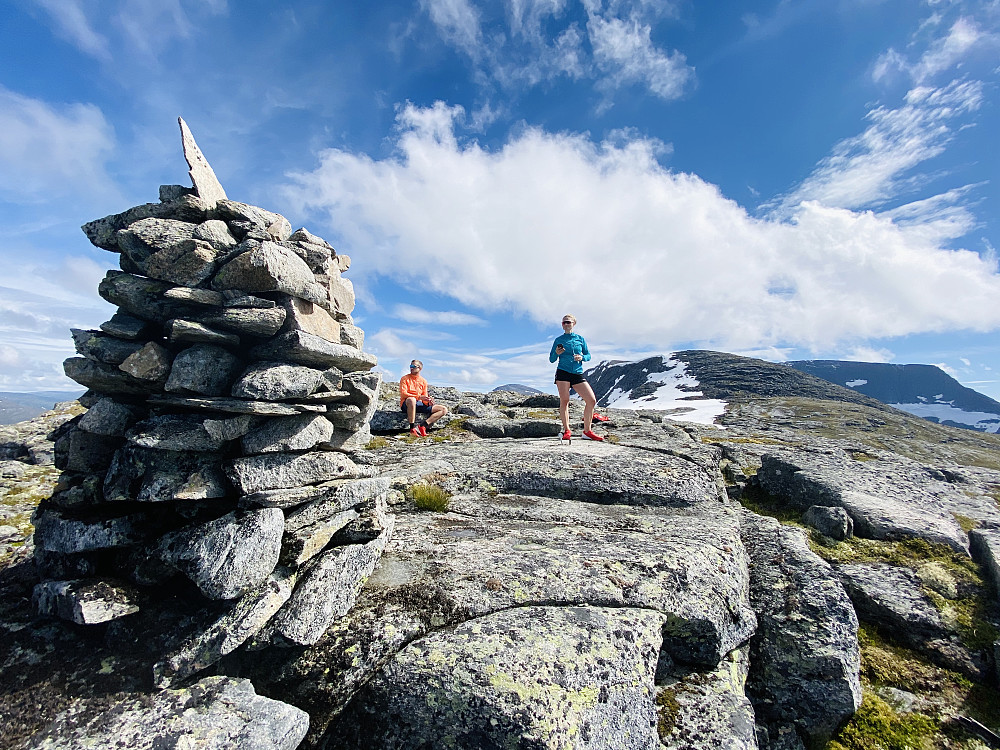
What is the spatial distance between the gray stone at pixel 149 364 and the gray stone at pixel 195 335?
0.35m

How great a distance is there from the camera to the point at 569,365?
18.9 metres

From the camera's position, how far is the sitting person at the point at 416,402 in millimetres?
22688

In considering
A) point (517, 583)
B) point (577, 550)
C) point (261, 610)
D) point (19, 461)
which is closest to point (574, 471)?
point (577, 550)

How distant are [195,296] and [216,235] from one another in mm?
1771

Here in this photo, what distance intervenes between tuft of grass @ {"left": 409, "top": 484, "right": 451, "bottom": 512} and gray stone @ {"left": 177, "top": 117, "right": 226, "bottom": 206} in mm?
8667

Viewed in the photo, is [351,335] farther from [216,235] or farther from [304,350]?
[216,235]

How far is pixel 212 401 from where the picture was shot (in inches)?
322

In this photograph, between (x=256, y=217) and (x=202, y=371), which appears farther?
(x=256, y=217)

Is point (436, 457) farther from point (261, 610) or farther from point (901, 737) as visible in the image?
point (901, 737)

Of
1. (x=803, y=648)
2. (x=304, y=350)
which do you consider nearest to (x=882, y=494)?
(x=803, y=648)

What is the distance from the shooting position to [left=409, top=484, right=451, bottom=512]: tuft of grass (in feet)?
38.5

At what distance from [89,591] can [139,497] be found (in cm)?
150

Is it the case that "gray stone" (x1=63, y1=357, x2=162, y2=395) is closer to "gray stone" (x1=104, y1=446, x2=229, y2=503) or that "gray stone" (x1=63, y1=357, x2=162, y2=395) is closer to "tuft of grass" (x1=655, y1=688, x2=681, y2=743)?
"gray stone" (x1=104, y1=446, x2=229, y2=503)

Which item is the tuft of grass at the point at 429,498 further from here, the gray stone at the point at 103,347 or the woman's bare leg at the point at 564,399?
the woman's bare leg at the point at 564,399
